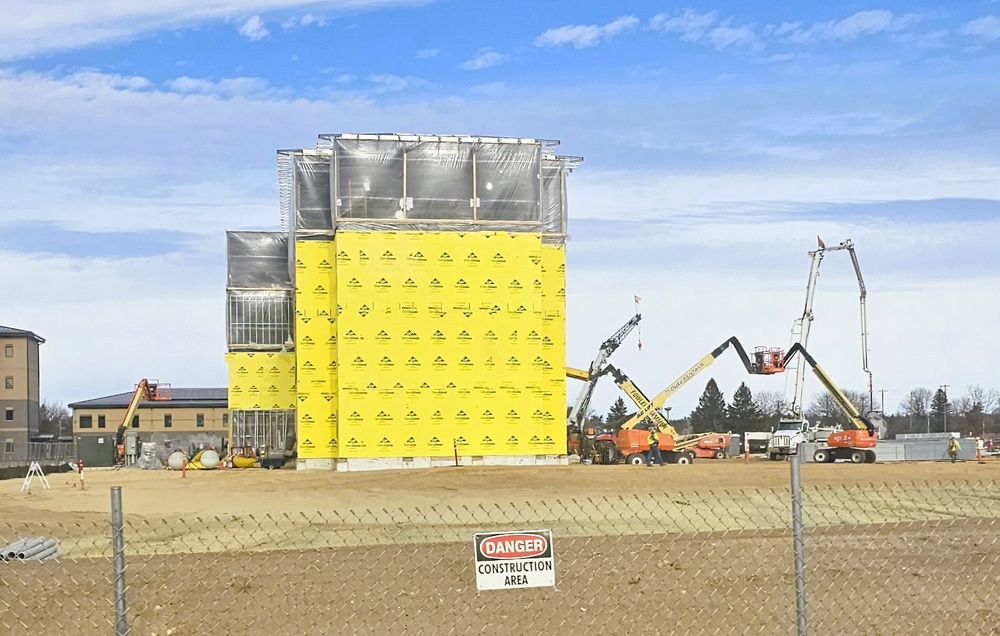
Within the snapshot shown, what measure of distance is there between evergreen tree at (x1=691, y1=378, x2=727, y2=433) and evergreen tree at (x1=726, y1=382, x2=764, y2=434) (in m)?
2.49

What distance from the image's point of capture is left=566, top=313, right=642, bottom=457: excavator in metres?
52.5

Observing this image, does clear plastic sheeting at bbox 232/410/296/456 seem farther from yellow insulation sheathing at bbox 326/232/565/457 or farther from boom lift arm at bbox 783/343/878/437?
boom lift arm at bbox 783/343/878/437

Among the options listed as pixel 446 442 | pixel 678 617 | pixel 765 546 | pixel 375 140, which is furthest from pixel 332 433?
pixel 678 617

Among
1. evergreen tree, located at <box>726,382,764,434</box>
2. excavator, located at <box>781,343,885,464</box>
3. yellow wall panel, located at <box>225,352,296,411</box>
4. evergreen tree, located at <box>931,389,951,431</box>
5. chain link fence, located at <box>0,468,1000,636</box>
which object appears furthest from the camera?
evergreen tree, located at <box>931,389,951,431</box>

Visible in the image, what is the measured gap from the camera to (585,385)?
2169 inches

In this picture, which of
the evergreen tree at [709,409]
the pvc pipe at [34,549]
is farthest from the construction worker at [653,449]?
the evergreen tree at [709,409]

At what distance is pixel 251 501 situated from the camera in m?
29.5

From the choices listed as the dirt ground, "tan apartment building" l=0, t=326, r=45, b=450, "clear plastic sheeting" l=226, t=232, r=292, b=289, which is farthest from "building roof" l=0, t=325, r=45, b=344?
the dirt ground

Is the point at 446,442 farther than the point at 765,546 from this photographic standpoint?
Yes

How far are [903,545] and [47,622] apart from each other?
9.62m

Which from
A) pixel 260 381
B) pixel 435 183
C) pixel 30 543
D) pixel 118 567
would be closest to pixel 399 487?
pixel 435 183

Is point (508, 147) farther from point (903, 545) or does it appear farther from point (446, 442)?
point (903, 545)

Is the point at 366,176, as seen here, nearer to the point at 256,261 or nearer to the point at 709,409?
the point at 256,261

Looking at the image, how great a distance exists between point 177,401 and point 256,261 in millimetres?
41341
